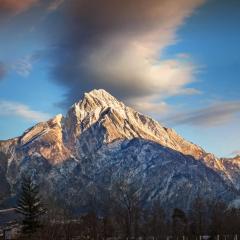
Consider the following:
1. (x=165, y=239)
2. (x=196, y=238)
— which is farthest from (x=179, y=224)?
(x=196, y=238)

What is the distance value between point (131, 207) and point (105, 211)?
38461 millimetres

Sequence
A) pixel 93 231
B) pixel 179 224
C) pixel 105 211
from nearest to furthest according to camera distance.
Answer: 1. pixel 93 231
2. pixel 179 224
3. pixel 105 211

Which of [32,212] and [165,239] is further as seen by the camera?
[165,239]

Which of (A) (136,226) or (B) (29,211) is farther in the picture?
(A) (136,226)

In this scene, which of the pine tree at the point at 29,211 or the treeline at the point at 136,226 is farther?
the treeline at the point at 136,226

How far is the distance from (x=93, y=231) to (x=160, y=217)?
35486 mm

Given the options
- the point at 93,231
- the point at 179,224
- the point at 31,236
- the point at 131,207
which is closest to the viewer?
the point at 31,236

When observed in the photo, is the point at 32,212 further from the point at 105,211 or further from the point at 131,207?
the point at 105,211

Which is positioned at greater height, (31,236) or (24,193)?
(24,193)

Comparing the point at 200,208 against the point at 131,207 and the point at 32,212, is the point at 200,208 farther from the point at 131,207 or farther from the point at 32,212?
the point at 32,212

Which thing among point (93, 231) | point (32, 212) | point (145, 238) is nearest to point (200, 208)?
point (145, 238)

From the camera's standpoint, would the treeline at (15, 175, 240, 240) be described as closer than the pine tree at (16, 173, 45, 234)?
No

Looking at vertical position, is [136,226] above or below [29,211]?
below

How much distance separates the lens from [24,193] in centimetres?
12006
